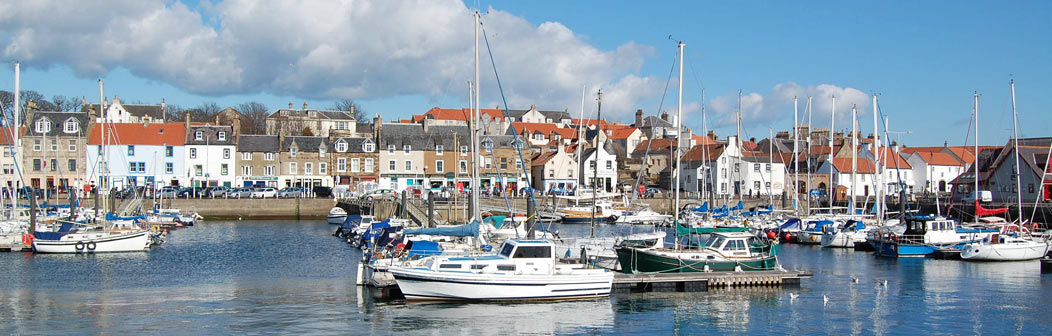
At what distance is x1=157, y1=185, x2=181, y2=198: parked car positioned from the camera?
261 ft

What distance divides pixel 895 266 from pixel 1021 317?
14.0 m

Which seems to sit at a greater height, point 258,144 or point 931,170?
point 258,144

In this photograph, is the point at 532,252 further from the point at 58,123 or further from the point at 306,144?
the point at 58,123

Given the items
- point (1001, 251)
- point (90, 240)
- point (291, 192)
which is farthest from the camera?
point (291, 192)

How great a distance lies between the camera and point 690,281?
3244cm

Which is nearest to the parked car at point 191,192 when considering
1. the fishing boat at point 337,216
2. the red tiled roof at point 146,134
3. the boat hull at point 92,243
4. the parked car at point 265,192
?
the parked car at point 265,192

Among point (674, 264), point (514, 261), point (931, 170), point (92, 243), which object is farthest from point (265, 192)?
point (931, 170)

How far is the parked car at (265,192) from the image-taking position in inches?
3179

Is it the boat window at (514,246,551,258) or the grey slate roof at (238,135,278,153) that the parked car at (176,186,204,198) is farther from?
the boat window at (514,246,551,258)

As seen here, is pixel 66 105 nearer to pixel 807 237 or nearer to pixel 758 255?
pixel 807 237

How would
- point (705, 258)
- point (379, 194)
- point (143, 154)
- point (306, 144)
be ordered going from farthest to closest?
point (306, 144), point (143, 154), point (379, 194), point (705, 258)

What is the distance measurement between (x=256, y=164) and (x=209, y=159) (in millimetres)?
4394

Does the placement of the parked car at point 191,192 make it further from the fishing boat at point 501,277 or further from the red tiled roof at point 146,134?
the fishing boat at point 501,277

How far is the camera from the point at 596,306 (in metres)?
28.8
